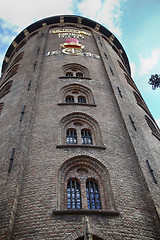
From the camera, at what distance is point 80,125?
36.5ft

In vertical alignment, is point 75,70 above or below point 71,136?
above

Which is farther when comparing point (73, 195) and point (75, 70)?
point (75, 70)

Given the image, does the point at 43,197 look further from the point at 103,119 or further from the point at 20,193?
the point at 103,119

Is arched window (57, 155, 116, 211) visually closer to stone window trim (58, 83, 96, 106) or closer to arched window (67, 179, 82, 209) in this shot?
arched window (67, 179, 82, 209)

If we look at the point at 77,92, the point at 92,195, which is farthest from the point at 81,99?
the point at 92,195

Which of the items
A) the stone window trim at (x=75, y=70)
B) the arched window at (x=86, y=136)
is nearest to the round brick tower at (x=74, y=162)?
the arched window at (x=86, y=136)

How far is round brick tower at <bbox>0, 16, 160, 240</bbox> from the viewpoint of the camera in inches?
259

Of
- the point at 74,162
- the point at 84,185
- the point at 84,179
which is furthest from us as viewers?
the point at 74,162

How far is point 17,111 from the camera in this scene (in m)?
11.5

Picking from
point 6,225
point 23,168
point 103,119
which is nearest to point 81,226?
point 6,225

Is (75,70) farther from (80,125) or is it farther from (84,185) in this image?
(84,185)

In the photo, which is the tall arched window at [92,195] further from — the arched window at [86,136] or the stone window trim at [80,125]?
the arched window at [86,136]

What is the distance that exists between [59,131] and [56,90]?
3.69 meters

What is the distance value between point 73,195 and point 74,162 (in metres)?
1.36
